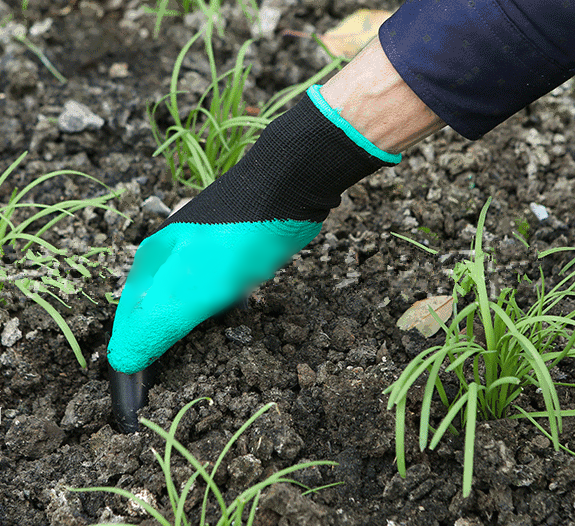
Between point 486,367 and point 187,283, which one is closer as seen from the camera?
point 486,367

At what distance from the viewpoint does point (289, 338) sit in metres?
1.53

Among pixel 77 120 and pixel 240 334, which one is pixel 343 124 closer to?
pixel 240 334

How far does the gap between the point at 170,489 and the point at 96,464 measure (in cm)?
32

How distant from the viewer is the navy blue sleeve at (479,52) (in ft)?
3.50

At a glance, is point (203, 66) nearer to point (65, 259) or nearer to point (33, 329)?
point (65, 259)

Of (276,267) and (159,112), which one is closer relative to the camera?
(276,267)

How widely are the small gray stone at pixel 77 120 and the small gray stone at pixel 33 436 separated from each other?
112cm

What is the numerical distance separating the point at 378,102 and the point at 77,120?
53.0 inches

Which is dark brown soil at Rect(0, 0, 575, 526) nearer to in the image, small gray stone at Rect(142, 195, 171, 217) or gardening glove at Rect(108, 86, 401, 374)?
small gray stone at Rect(142, 195, 171, 217)

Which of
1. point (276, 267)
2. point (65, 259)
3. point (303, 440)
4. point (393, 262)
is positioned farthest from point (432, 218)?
point (65, 259)

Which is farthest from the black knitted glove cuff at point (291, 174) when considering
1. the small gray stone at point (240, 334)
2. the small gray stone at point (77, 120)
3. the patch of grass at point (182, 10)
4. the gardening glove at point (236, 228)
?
the patch of grass at point (182, 10)

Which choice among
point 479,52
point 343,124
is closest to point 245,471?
point 343,124

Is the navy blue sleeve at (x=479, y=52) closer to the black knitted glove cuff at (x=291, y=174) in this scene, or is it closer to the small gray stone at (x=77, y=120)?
the black knitted glove cuff at (x=291, y=174)

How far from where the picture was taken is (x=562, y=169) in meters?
2.09
